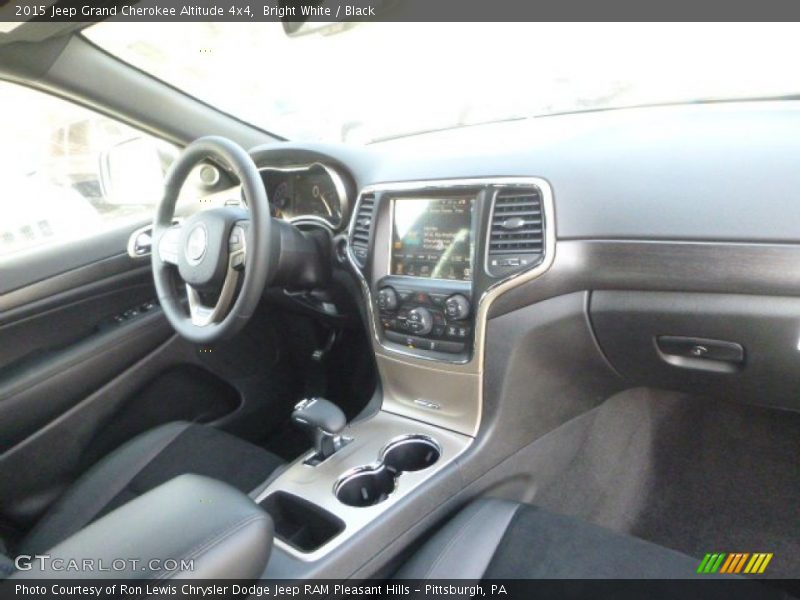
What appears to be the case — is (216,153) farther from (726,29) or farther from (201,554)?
(726,29)

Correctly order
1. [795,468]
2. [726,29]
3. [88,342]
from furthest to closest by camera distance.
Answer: [88,342], [795,468], [726,29]

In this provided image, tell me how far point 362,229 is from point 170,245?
0.51 metres

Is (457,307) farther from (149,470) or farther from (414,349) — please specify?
(149,470)

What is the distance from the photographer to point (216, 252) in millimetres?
1475

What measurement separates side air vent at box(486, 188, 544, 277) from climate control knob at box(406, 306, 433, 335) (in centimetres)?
21

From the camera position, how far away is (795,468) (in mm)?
1681

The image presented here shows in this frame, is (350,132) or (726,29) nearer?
(726,29)

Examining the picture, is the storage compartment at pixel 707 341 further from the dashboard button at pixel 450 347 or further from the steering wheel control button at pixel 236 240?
the steering wheel control button at pixel 236 240

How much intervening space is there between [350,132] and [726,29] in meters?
1.16

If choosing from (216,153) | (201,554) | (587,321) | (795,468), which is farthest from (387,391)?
(795,468)

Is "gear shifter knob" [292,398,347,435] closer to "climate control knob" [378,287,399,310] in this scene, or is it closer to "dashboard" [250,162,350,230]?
"climate control knob" [378,287,399,310]

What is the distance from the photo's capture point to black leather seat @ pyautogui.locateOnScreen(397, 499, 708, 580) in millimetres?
1162

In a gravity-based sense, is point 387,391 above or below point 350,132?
below

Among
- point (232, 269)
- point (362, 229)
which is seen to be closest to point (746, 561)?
point (362, 229)
